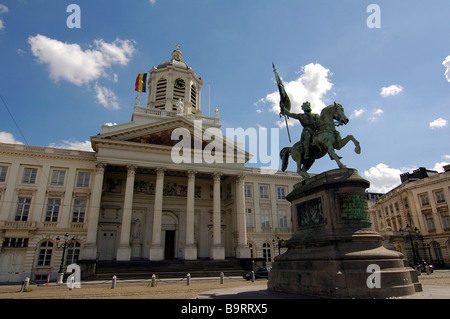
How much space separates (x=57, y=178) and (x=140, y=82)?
1587 cm

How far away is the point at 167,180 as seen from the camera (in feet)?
123

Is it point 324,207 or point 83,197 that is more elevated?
point 83,197

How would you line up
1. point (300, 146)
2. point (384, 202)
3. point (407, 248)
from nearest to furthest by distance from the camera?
point (300, 146), point (407, 248), point (384, 202)

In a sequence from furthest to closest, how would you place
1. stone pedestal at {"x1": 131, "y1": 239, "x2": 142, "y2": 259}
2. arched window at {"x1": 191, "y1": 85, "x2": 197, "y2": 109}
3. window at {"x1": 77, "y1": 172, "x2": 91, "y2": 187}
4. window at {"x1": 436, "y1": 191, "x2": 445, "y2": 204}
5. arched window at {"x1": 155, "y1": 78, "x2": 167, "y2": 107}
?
arched window at {"x1": 191, "y1": 85, "x2": 197, "y2": 109}, arched window at {"x1": 155, "y1": 78, "x2": 167, "y2": 107}, window at {"x1": 436, "y1": 191, "x2": 445, "y2": 204}, window at {"x1": 77, "y1": 172, "x2": 91, "y2": 187}, stone pedestal at {"x1": 131, "y1": 239, "x2": 142, "y2": 259}

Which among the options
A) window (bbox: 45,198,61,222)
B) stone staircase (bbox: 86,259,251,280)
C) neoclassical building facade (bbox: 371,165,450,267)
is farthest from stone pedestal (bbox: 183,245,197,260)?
neoclassical building facade (bbox: 371,165,450,267)

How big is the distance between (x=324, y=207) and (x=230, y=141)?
88.9ft

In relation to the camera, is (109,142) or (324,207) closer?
(324,207)

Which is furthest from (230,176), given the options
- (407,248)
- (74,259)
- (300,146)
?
(407,248)

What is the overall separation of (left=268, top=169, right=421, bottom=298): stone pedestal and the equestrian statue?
3.49 feet

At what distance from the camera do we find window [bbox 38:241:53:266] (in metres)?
30.4

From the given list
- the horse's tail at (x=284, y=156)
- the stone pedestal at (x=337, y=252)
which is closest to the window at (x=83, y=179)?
the horse's tail at (x=284, y=156)

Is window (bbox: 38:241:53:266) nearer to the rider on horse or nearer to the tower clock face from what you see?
the tower clock face

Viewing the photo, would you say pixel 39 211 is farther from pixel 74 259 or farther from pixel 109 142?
pixel 109 142
